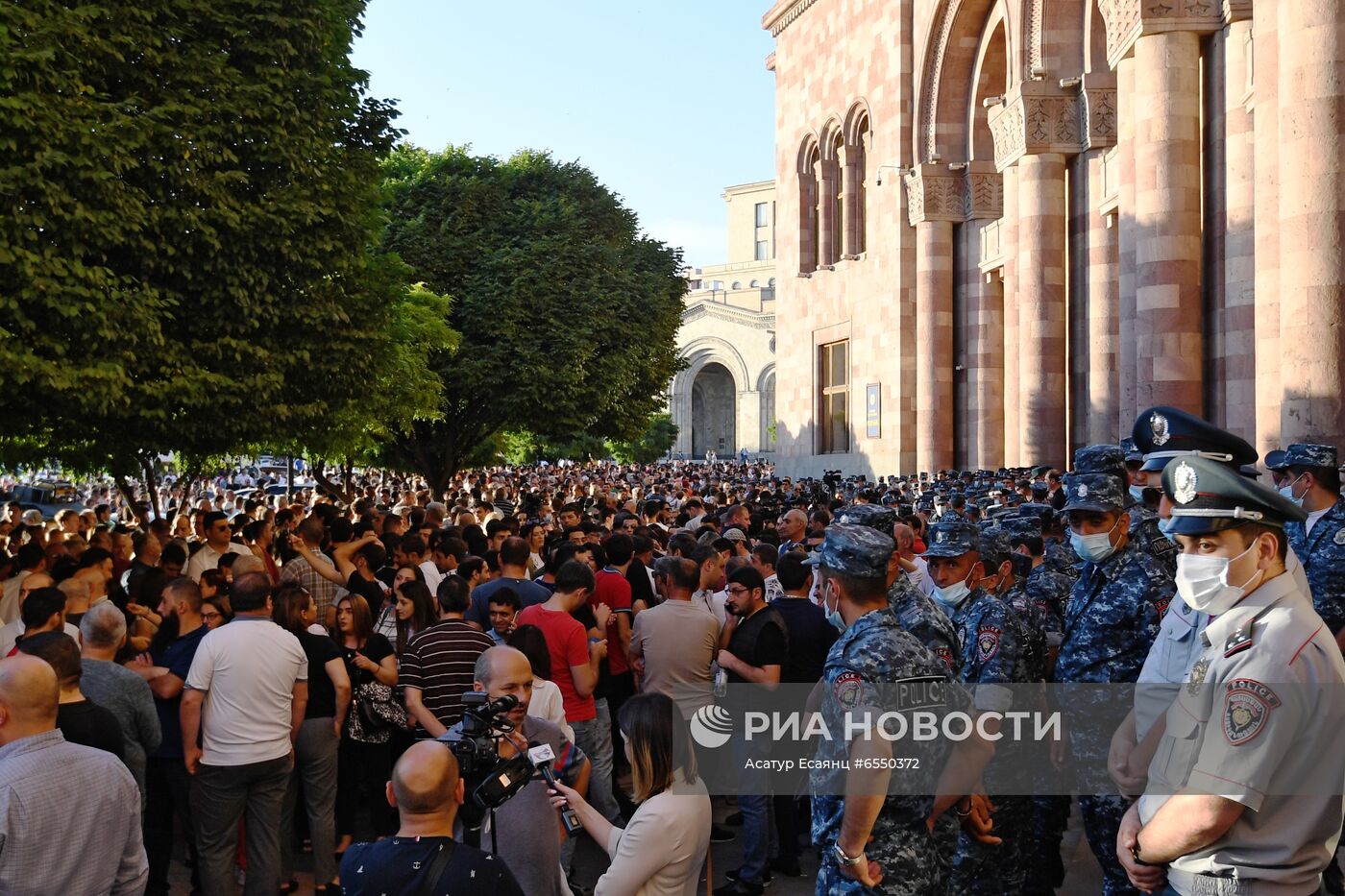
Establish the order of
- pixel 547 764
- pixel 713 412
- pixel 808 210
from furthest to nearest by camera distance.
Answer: pixel 713 412 < pixel 808 210 < pixel 547 764

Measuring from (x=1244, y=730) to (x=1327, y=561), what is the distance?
14.5 ft

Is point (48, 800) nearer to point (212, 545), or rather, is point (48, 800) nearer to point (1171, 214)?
point (212, 545)

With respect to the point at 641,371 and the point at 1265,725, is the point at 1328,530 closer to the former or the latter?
the point at 1265,725

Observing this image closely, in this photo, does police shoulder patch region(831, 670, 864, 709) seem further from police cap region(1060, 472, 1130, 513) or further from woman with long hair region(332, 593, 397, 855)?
woman with long hair region(332, 593, 397, 855)

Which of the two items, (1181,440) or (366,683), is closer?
(1181,440)

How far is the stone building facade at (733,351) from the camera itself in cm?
8494

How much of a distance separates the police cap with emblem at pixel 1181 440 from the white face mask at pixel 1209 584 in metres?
0.82

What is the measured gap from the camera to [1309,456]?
308 inches

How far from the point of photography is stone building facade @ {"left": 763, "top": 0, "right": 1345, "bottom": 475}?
1097cm

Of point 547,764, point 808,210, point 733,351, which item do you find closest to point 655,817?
point 547,764

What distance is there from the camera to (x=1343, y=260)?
34.8 feet

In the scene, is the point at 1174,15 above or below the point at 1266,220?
above

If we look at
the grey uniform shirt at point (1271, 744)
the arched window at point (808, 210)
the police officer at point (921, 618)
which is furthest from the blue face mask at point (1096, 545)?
the arched window at point (808, 210)

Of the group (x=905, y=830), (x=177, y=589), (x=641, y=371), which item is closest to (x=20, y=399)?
(x=177, y=589)
